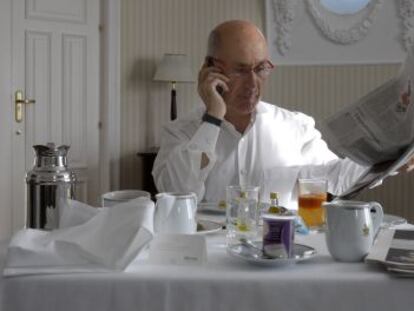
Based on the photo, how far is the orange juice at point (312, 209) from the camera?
4.90 ft

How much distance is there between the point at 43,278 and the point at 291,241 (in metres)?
0.44

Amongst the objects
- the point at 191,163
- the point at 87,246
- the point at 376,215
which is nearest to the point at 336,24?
the point at 191,163

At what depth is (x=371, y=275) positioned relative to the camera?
3.34ft

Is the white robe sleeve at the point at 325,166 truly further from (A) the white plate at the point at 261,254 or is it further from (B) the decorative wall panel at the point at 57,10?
(B) the decorative wall panel at the point at 57,10

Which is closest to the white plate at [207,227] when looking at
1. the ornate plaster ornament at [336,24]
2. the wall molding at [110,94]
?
the wall molding at [110,94]

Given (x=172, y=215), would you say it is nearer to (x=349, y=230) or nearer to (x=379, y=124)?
(x=349, y=230)

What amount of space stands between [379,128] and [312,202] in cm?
26

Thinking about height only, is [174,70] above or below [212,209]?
above

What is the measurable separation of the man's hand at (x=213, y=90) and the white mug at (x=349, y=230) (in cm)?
84

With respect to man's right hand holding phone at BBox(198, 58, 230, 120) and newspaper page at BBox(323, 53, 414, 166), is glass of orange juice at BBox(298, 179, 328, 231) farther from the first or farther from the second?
man's right hand holding phone at BBox(198, 58, 230, 120)

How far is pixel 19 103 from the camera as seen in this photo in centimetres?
408

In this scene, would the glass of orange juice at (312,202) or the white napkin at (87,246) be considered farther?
the glass of orange juice at (312,202)

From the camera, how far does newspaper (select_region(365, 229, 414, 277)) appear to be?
3.34ft

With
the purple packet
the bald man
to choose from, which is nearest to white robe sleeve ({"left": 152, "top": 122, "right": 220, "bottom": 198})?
the bald man
